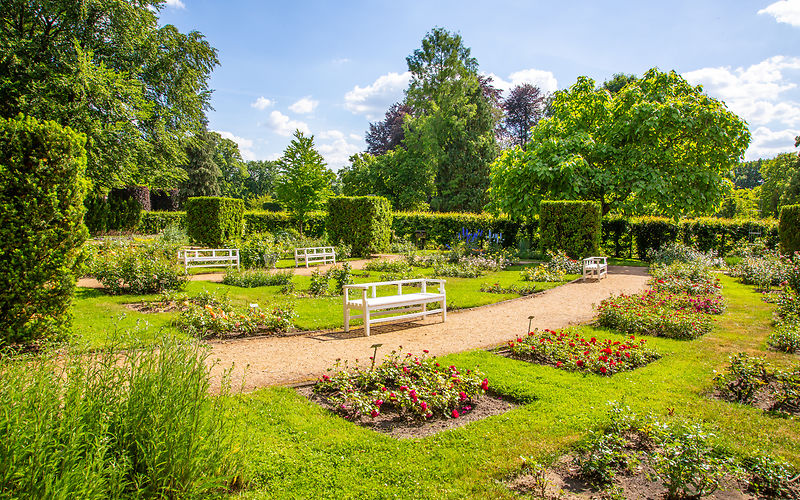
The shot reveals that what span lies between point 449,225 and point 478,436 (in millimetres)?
20811

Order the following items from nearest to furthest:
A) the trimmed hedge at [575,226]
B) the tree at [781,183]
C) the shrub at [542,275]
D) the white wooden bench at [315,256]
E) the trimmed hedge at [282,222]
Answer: the shrub at [542,275], the white wooden bench at [315,256], the trimmed hedge at [575,226], the trimmed hedge at [282,222], the tree at [781,183]

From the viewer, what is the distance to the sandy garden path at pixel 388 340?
552 centimetres

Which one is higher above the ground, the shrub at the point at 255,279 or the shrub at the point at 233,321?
the shrub at the point at 255,279

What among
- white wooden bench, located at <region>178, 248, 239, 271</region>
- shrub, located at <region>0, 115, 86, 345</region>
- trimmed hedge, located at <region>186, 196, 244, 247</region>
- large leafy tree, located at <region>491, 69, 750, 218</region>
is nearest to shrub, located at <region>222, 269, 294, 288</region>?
white wooden bench, located at <region>178, 248, 239, 271</region>

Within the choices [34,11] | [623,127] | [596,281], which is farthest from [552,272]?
[34,11]

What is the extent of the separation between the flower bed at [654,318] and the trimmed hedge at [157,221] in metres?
27.3

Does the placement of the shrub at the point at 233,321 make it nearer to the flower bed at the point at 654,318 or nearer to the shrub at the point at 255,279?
the shrub at the point at 255,279

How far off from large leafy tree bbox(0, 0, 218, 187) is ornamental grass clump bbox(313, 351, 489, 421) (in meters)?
20.2

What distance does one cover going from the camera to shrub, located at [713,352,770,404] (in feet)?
14.9

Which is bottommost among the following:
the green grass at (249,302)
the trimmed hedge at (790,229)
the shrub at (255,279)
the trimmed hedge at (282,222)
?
the green grass at (249,302)

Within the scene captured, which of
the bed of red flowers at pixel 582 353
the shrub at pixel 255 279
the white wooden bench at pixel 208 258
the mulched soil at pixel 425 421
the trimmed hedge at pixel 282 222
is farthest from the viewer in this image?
the trimmed hedge at pixel 282 222

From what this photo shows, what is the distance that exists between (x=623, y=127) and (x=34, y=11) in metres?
26.4

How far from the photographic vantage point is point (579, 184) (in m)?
17.7

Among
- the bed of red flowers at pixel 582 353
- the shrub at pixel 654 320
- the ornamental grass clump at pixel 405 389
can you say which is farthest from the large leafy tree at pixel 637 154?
the ornamental grass clump at pixel 405 389
